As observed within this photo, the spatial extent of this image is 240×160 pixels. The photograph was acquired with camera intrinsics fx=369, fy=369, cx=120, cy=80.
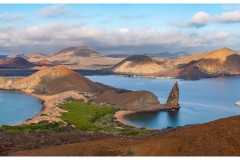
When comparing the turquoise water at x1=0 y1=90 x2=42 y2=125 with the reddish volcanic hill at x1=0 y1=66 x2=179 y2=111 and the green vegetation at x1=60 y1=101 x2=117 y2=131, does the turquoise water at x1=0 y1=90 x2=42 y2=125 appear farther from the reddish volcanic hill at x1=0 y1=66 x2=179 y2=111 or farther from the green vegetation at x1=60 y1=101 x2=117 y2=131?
the reddish volcanic hill at x1=0 y1=66 x2=179 y2=111

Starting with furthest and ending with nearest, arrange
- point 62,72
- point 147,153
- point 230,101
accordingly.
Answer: point 62,72 < point 230,101 < point 147,153

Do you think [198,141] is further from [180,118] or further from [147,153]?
[180,118]

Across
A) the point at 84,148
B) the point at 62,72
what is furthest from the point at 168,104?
the point at 84,148

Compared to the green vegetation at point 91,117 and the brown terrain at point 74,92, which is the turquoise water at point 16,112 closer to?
the brown terrain at point 74,92

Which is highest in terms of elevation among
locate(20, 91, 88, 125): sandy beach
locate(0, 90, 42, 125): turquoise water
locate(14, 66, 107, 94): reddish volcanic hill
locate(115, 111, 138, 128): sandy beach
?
locate(14, 66, 107, 94): reddish volcanic hill

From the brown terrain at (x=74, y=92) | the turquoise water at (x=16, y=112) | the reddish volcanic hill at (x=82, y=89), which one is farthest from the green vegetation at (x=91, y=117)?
the turquoise water at (x=16, y=112)

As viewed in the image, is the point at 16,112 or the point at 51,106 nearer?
the point at 16,112

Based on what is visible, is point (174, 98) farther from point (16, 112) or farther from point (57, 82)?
point (57, 82)

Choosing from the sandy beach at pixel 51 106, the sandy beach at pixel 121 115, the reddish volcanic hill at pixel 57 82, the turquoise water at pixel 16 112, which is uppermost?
the reddish volcanic hill at pixel 57 82

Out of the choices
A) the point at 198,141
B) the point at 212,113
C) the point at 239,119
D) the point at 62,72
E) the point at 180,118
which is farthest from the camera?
the point at 62,72

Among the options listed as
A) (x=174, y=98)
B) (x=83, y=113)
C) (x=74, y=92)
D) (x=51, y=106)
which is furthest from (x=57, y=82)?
(x=83, y=113)

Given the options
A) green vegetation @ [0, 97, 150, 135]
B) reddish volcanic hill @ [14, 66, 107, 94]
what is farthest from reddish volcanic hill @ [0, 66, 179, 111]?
green vegetation @ [0, 97, 150, 135]
